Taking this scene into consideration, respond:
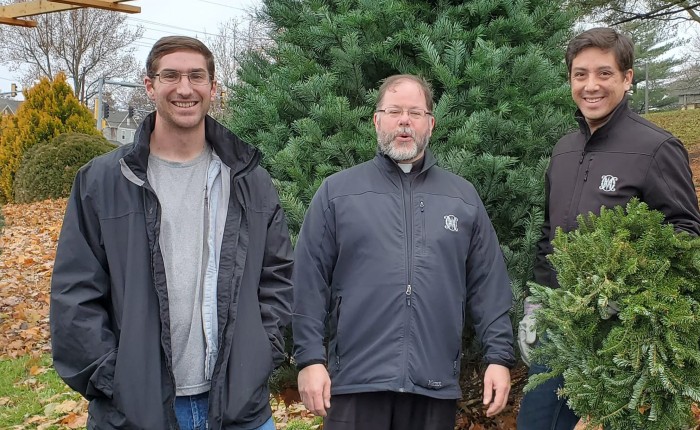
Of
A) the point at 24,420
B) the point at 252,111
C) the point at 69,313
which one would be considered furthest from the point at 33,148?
the point at 69,313

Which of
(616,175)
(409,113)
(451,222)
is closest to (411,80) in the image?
(409,113)

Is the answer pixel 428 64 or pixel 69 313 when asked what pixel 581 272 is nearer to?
pixel 428 64

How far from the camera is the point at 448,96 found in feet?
11.4

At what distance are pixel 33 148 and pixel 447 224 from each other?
1760cm

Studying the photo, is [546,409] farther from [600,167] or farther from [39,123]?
[39,123]

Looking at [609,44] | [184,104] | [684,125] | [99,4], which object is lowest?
[184,104]

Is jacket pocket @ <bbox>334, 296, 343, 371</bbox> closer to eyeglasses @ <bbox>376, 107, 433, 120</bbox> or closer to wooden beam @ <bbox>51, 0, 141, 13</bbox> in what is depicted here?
eyeglasses @ <bbox>376, 107, 433, 120</bbox>

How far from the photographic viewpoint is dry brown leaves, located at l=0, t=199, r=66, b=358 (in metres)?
8.26

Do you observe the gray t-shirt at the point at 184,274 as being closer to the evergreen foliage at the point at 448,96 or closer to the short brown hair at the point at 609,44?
the evergreen foliage at the point at 448,96

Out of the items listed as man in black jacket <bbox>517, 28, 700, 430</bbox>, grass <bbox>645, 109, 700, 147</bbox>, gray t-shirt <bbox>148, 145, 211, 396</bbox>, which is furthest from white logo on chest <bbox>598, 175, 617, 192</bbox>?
grass <bbox>645, 109, 700, 147</bbox>

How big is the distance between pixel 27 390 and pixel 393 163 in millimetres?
5235

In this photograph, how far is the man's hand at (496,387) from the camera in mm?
3029

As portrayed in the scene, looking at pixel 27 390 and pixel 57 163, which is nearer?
pixel 27 390

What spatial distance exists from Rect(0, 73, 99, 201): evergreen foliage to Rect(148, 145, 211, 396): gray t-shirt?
17886 mm
